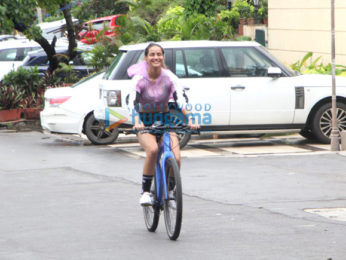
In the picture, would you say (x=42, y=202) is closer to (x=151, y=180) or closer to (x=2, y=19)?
(x=151, y=180)

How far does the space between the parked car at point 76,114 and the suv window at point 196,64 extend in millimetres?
2035

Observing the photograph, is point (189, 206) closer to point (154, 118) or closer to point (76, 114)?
point (154, 118)

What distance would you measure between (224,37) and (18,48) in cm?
794

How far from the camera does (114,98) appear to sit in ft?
46.1

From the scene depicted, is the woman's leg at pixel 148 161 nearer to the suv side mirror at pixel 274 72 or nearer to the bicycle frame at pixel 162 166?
the bicycle frame at pixel 162 166

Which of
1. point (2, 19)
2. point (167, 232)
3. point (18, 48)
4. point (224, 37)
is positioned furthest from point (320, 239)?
point (18, 48)

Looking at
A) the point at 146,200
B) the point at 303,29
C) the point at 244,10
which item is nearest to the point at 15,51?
the point at 303,29

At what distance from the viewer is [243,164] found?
12414 mm

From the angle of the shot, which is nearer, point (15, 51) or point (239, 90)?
point (239, 90)

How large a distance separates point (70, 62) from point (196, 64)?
9.77 metres

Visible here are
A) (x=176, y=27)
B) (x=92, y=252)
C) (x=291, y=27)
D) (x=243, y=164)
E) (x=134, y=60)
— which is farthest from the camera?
(x=176, y=27)

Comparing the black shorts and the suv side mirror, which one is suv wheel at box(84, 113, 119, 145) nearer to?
the suv side mirror

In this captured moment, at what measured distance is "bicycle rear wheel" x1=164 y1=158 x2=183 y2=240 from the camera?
6945 millimetres

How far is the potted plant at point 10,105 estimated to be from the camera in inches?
779
